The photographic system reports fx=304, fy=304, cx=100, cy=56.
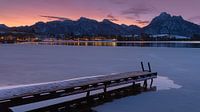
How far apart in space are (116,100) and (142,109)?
5.65 feet

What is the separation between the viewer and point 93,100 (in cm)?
1129

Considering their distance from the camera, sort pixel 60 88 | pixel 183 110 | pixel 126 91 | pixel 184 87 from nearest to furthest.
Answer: pixel 60 88 → pixel 183 110 → pixel 126 91 → pixel 184 87

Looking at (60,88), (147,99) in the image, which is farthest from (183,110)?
(60,88)

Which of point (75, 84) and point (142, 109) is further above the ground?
point (75, 84)

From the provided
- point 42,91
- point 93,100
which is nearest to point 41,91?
point 42,91

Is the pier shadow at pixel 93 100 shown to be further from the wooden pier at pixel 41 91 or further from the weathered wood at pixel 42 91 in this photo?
the weathered wood at pixel 42 91

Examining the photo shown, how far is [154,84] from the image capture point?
53.8 ft

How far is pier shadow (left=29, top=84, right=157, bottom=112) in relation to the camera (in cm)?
966

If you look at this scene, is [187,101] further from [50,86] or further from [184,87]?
[50,86]

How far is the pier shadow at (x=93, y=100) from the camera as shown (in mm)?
9662

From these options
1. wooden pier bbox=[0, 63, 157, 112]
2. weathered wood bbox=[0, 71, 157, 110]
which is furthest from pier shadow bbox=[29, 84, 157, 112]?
weathered wood bbox=[0, 71, 157, 110]

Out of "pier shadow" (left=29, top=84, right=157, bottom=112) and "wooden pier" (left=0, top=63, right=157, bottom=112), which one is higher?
"wooden pier" (left=0, top=63, right=157, bottom=112)

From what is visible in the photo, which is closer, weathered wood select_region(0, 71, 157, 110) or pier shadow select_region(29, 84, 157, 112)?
weathered wood select_region(0, 71, 157, 110)

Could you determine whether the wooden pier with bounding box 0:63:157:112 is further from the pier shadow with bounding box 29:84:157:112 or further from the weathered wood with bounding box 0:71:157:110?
the pier shadow with bounding box 29:84:157:112
